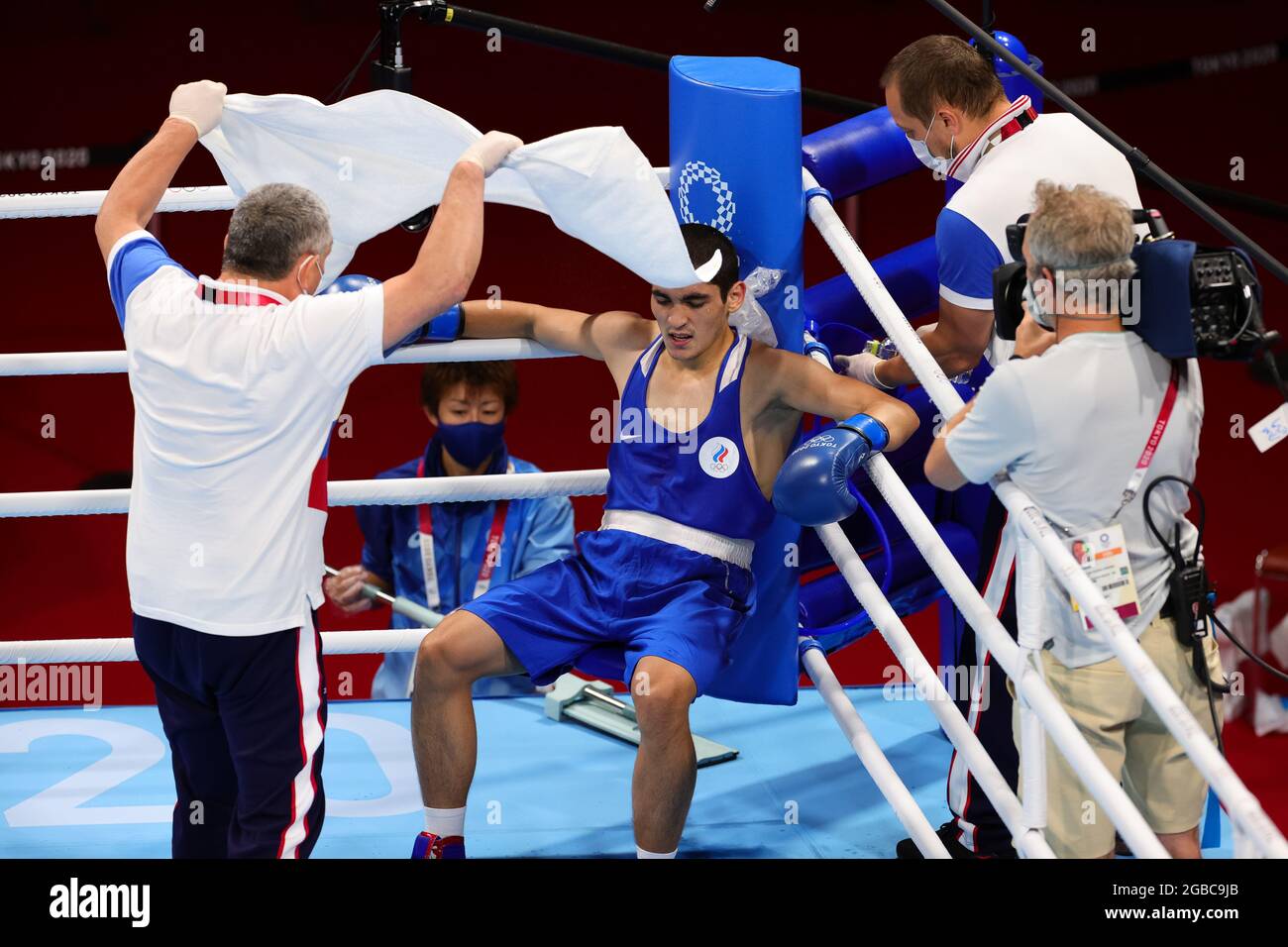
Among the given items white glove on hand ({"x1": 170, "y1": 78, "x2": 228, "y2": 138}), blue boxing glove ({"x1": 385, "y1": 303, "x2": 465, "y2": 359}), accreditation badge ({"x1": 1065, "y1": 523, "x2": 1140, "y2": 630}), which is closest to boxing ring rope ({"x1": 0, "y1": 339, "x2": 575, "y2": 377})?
blue boxing glove ({"x1": 385, "y1": 303, "x2": 465, "y2": 359})

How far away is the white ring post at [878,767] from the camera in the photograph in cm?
260

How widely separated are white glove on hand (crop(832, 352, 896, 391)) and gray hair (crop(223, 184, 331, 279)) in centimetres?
112

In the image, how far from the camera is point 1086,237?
2.17 meters

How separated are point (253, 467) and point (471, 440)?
4.45ft

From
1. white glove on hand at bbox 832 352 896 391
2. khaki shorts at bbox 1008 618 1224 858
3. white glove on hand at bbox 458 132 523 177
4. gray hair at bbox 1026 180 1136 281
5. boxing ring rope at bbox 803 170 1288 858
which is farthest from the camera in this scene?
white glove on hand at bbox 832 352 896 391

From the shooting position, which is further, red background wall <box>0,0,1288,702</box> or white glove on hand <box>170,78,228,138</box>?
red background wall <box>0,0,1288,702</box>

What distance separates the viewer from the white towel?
2.62 m

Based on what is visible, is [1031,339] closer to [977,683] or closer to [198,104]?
[977,683]

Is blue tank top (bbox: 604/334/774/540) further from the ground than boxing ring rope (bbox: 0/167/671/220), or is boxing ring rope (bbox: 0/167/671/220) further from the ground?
boxing ring rope (bbox: 0/167/671/220)

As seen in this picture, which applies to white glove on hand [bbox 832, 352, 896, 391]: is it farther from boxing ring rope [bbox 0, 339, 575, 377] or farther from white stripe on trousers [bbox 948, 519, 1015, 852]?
boxing ring rope [bbox 0, 339, 575, 377]

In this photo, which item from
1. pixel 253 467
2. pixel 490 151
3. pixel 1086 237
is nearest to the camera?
pixel 1086 237

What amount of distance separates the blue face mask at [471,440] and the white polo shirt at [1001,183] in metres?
1.27

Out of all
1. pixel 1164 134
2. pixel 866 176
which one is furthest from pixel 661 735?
pixel 1164 134

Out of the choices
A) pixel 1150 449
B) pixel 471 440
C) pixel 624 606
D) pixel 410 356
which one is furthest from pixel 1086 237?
pixel 471 440
